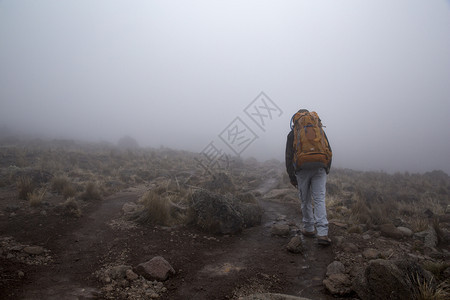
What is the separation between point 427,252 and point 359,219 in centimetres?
168

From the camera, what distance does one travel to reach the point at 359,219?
581cm

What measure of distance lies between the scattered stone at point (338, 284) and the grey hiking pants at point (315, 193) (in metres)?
1.22

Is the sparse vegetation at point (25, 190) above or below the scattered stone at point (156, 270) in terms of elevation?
below

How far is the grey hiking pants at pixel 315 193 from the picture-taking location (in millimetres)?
4391

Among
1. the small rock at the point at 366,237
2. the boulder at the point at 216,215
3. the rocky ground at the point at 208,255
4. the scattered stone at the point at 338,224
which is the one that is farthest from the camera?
the scattered stone at the point at 338,224

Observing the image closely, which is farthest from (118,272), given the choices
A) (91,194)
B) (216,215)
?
(91,194)

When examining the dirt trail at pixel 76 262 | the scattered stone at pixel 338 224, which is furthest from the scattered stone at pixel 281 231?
the dirt trail at pixel 76 262

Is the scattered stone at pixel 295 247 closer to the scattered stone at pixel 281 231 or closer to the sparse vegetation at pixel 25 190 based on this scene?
the scattered stone at pixel 281 231

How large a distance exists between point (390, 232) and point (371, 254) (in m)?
1.37

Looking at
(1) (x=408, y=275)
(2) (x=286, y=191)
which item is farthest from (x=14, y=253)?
(2) (x=286, y=191)

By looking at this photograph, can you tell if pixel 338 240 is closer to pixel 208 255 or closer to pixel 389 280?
pixel 389 280

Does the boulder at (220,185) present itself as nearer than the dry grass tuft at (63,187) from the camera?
No

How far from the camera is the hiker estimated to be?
4258 millimetres

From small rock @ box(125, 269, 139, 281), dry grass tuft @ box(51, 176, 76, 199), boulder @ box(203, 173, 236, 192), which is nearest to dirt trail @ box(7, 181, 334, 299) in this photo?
small rock @ box(125, 269, 139, 281)
